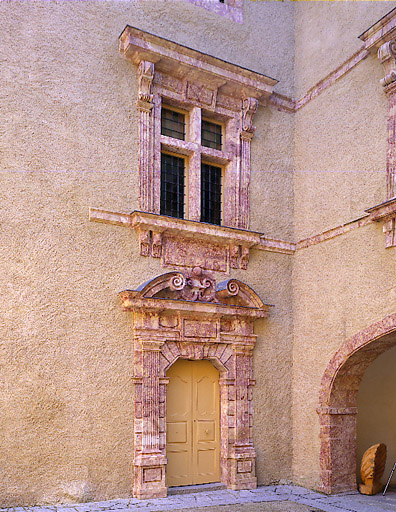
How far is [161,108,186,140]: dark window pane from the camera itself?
7.35 metres

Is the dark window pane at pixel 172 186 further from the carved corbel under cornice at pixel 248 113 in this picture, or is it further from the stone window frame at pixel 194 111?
the carved corbel under cornice at pixel 248 113

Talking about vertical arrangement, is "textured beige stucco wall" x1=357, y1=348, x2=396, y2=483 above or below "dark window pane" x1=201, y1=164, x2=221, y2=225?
below

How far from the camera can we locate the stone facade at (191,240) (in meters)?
6.07

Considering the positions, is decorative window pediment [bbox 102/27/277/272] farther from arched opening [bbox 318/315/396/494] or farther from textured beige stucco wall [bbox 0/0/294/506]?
arched opening [bbox 318/315/396/494]

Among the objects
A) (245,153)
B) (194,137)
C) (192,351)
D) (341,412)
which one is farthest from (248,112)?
(341,412)

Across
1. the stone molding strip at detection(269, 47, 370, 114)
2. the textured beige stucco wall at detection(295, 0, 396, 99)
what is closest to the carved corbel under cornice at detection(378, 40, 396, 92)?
the stone molding strip at detection(269, 47, 370, 114)

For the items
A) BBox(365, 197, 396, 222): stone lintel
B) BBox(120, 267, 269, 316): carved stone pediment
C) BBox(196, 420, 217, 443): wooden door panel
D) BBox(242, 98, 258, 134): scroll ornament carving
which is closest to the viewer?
BBox(365, 197, 396, 222): stone lintel

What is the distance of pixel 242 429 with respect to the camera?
7074 millimetres

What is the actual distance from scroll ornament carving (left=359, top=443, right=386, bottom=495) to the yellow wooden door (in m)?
1.89

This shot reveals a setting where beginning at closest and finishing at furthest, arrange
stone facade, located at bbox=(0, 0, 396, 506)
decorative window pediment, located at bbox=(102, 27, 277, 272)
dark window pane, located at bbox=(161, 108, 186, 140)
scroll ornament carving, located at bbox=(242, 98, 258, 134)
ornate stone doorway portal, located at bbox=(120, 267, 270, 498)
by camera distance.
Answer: stone facade, located at bbox=(0, 0, 396, 506) < ornate stone doorway portal, located at bbox=(120, 267, 270, 498) < decorative window pediment, located at bbox=(102, 27, 277, 272) < dark window pane, located at bbox=(161, 108, 186, 140) < scroll ornament carving, located at bbox=(242, 98, 258, 134)

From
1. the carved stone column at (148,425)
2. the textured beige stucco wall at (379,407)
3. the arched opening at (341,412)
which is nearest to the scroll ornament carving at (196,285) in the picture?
the carved stone column at (148,425)

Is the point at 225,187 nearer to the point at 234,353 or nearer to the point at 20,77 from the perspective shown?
the point at 234,353

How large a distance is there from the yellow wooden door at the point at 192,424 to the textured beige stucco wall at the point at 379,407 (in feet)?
7.58

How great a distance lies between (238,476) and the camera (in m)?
6.90
